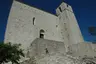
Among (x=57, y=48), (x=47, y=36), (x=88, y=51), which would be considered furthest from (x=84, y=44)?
(x=47, y=36)

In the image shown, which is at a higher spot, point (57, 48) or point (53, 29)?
point (53, 29)

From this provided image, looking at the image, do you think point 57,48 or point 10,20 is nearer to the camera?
point 57,48

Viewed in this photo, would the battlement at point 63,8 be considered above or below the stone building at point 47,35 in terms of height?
above

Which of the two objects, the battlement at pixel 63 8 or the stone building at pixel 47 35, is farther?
the battlement at pixel 63 8

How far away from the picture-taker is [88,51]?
1606 centimetres

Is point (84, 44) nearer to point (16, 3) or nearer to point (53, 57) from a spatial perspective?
point (53, 57)

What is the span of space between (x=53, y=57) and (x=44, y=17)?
15.4 meters

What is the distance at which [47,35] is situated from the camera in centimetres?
2512

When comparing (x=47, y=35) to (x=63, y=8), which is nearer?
(x=47, y=35)

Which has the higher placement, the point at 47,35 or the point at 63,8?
the point at 63,8

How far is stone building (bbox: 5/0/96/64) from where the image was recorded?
1352 centimetres

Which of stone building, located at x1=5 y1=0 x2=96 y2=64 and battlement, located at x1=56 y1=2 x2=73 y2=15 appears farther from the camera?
battlement, located at x1=56 y1=2 x2=73 y2=15

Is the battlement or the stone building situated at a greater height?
the battlement

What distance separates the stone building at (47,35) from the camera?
13.5 meters
